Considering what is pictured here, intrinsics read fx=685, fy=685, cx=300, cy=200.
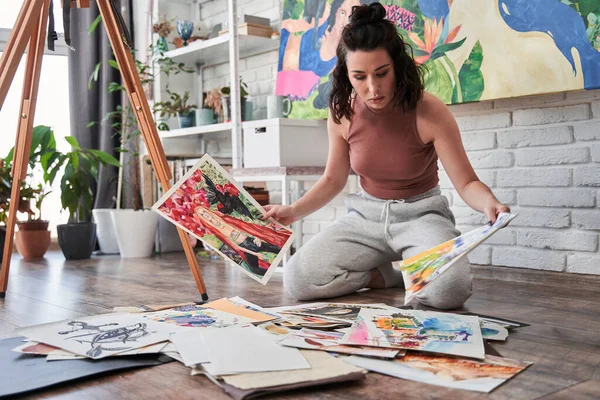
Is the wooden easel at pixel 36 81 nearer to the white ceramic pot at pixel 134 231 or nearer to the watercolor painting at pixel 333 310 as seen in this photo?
the watercolor painting at pixel 333 310

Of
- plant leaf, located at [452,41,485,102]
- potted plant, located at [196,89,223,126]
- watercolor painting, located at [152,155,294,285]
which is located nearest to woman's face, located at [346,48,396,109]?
watercolor painting, located at [152,155,294,285]

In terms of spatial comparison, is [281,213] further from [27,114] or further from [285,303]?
[27,114]

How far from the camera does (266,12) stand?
349 centimetres

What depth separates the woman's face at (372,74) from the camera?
190cm

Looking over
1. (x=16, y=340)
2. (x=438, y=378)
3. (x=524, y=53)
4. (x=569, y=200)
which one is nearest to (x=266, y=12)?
(x=524, y=53)

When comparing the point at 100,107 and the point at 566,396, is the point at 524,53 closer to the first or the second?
the point at 566,396

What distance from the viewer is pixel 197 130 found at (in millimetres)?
3578

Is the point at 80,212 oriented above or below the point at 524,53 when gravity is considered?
below

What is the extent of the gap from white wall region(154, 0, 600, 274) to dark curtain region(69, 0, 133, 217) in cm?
220

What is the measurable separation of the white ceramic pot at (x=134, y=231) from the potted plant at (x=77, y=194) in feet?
0.73

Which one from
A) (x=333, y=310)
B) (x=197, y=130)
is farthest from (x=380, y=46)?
(x=197, y=130)

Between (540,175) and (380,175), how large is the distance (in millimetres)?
656

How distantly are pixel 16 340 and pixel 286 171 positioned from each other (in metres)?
1.42

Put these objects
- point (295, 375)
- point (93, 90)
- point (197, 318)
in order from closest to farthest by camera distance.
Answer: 1. point (295, 375)
2. point (197, 318)
3. point (93, 90)
